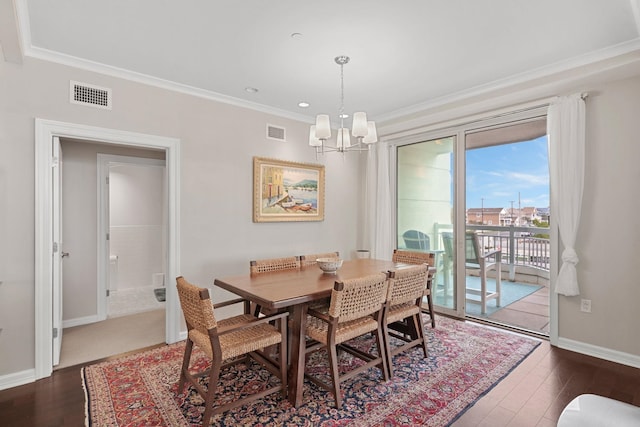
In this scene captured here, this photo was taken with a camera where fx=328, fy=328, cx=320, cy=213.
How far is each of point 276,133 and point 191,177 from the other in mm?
1255

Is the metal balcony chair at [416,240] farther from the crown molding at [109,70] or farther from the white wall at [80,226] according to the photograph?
the white wall at [80,226]

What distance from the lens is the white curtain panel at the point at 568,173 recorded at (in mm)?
3006

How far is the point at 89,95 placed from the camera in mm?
2871

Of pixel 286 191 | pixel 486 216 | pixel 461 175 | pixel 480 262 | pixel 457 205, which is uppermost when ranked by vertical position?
pixel 461 175

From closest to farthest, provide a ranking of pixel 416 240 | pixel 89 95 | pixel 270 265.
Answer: pixel 89 95
pixel 270 265
pixel 416 240

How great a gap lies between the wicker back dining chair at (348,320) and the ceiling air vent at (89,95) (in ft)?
8.47

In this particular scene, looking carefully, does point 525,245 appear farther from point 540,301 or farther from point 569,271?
point 569,271

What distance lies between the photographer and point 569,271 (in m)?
3.06

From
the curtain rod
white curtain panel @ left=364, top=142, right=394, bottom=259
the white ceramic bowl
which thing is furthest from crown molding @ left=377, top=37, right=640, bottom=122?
the white ceramic bowl

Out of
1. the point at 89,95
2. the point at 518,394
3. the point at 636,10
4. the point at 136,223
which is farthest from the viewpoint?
the point at 136,223

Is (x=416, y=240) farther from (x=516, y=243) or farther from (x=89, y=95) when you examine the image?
(x=89, y=95)

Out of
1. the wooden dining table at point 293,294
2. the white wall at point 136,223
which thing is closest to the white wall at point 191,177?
the wooden dining table at point 293,294

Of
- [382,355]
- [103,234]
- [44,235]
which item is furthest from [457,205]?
[103,234]

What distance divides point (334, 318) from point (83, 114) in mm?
2727
